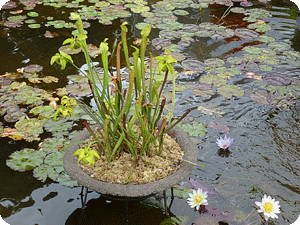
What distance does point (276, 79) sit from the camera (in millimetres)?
3080

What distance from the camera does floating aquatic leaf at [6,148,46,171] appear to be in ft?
6.91

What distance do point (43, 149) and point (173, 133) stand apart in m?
1.05

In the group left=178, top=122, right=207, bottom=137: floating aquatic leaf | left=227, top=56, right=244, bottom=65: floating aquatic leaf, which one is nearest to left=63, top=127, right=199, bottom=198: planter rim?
left=178, top=122, right=207, bottom=137: floating aquatic leaf

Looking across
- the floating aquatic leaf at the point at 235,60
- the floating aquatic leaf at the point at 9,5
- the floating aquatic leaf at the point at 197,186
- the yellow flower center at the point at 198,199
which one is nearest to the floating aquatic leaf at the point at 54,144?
the floating aquatic leaf at the point at 197,186

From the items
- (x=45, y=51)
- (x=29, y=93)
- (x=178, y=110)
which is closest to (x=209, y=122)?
(x=178, y=110)

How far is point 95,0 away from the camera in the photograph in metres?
4.84

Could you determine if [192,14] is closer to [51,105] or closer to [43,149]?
[51,105]

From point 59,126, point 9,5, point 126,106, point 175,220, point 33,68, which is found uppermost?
point 126,106

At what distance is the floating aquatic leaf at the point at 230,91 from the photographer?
2877 millimetres

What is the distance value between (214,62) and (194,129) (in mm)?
1157

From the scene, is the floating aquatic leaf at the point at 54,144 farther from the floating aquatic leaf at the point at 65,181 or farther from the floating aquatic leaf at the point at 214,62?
the floating aquatic leaf at the point at 214,62

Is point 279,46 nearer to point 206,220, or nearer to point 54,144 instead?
point 206,220

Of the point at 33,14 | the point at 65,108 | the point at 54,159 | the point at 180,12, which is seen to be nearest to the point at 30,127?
the point at 54,159

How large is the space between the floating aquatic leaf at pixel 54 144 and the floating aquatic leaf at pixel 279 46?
2.76 m
